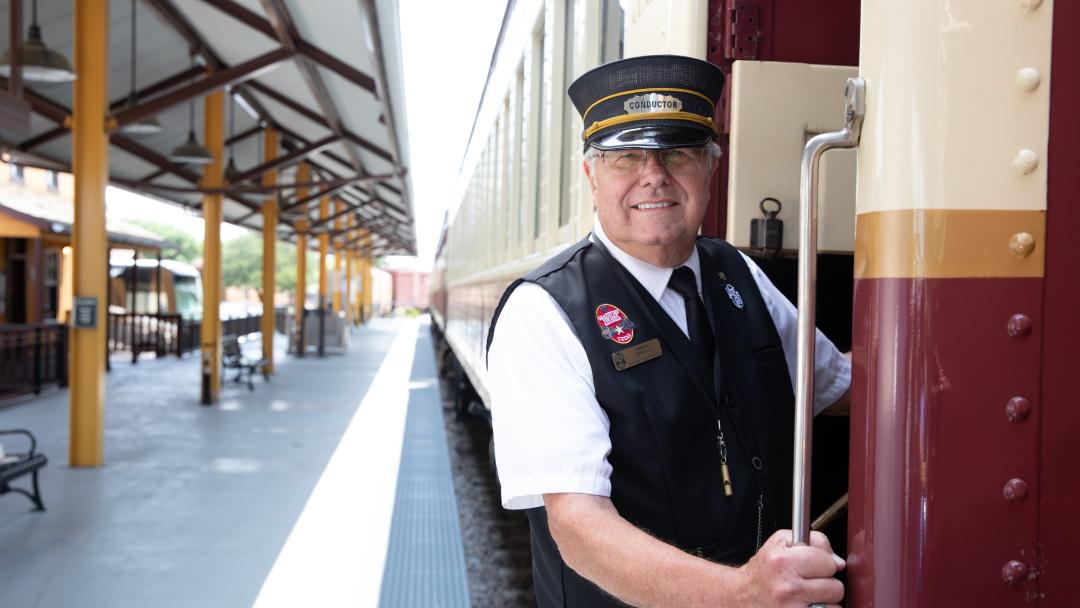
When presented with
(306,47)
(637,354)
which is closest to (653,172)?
(637,354)

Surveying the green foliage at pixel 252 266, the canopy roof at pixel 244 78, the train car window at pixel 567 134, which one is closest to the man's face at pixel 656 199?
the train car window at pixel 567 134

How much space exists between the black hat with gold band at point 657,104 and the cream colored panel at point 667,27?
245 millimetres

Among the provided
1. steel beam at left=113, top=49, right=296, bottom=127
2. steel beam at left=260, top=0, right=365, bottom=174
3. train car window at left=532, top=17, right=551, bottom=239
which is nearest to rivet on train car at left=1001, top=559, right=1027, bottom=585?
train car window at left=532, top=17, right=551, bottom=239

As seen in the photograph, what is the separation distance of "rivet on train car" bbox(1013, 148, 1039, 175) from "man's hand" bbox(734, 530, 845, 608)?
50 cm

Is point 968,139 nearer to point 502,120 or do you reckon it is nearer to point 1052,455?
point 1052,455

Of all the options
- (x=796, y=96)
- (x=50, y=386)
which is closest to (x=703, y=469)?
(x=796, y=96)

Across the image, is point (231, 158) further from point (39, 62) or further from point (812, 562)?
point (812, 562)

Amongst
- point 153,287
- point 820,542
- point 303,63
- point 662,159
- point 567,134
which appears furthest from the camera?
point 153,287

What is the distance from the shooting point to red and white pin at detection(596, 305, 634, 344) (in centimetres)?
142

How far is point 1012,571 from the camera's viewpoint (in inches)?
40.1

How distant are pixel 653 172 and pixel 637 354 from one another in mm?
305

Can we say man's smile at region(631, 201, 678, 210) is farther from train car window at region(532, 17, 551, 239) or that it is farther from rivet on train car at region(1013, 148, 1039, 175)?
train car window at region(532, 17, 551, 239)

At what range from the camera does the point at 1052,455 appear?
3.37 ft

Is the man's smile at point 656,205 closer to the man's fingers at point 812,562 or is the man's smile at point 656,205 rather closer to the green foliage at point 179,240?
the man's fingers at point 812,562
